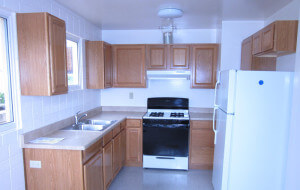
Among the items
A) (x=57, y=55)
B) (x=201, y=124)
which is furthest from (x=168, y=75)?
(x=57, y=55)

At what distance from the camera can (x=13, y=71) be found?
5.93ft

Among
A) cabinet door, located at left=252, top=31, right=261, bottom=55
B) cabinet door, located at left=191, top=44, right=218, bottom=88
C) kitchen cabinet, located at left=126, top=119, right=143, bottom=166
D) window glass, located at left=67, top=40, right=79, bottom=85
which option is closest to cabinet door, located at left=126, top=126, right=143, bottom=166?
kitchen cabinet, located at left=126, top=119, right=143, bottom=166

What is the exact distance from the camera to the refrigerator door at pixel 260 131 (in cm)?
197

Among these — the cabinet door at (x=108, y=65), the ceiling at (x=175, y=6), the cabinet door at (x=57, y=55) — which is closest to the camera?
the cabinet door at (x=57, y=55)

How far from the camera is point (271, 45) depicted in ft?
6.70

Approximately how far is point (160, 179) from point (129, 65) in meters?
1.91

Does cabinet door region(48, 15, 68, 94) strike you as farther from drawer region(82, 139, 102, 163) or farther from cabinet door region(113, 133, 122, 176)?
cabinet door region(113, 133, 122, 176)

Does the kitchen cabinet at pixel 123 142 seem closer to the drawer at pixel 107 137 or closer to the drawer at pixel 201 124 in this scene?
the drawer at pixel 107 137

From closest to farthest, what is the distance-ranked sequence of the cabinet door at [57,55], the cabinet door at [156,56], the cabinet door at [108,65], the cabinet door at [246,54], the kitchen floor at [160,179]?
the cabinet door at [57,55], the cabinet door at [246,54], the kitchen floor at [160,179], the cabinet door at [108,65], the cabinet door at [156,56]

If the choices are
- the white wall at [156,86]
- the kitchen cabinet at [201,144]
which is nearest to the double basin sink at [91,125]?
the white wall at [156,86]

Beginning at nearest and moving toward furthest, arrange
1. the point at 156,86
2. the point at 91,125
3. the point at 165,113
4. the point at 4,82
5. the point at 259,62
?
the point at 4,82
the point at 259,62
the point at 91,125
the point at 165,113
the point at 156,86

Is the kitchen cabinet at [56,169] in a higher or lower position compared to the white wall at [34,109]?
lower

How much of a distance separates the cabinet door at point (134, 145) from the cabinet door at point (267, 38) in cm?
209

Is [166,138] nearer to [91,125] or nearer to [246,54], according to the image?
[91,125]
